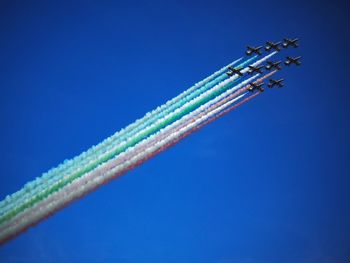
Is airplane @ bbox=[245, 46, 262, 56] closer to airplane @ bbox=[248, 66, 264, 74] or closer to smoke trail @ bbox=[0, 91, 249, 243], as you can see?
airplane @ bbox=[248, 66, 264, 74]

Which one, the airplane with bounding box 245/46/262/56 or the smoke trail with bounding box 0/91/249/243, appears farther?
the airplane with bounding box 245/46/262/56

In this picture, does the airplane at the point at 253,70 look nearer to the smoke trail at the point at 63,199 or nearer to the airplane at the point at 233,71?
the airplane at the point at 233,71

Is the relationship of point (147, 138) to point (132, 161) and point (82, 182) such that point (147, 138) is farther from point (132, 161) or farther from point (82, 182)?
point (82, 182)

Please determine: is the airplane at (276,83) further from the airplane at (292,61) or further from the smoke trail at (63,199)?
the smoke trail at (63,199)

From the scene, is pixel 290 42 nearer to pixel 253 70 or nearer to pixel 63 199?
pixel 253 70

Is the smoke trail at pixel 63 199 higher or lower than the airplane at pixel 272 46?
lower

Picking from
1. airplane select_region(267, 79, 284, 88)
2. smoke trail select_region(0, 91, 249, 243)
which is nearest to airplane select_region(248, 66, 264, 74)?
airplane select_region(267, 79, 284, 88)

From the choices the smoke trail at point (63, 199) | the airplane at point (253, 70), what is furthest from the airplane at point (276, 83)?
the smoke trail at point (63, 199)

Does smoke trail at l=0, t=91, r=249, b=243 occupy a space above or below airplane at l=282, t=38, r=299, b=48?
below

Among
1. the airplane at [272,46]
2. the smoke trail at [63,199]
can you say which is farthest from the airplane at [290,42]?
the smoke trail at [63,199]

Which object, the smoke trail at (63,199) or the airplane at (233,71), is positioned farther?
the airplane at (233,71)

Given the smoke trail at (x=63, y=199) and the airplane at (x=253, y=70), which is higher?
the airplane at (x=253, y=70)
